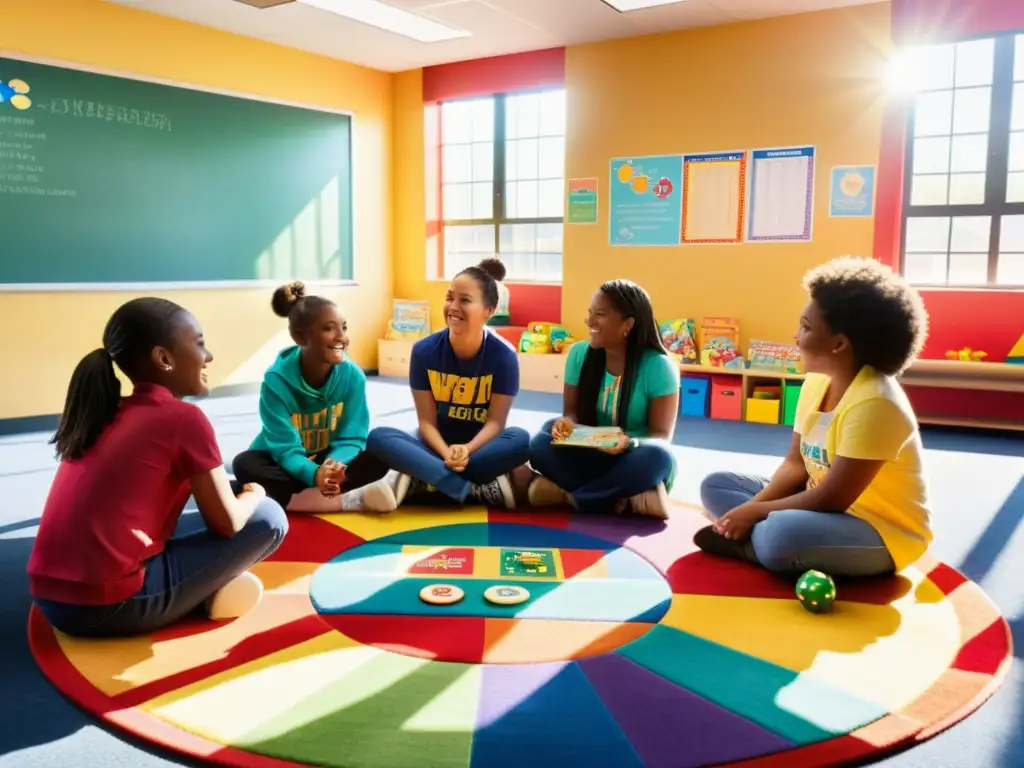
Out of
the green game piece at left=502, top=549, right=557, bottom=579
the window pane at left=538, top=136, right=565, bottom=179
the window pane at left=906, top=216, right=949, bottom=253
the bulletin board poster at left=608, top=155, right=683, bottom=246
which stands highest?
the window pane at left=538, top=136, right=565, bottom=179

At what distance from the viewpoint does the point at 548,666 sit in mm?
1976

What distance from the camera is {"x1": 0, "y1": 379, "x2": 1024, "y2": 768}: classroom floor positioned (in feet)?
5.39

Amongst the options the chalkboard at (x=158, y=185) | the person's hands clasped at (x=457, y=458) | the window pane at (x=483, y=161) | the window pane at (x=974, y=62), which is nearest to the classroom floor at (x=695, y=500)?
the person's hands clasped at (x=457, y=458)

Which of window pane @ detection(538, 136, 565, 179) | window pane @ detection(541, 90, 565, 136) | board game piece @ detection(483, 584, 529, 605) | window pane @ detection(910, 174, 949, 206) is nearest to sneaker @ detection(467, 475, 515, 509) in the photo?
board game piece @ detection(483, 584, 529, 605)

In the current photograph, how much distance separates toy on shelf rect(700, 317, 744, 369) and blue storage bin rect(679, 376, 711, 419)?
15cm

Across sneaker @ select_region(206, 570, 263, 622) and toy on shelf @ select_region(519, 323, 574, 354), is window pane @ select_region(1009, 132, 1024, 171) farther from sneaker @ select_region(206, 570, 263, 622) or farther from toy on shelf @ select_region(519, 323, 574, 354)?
sneaker @ select_region(206, 570, 263, 622)

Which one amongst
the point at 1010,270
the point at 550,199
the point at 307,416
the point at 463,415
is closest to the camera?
the point at 307,416

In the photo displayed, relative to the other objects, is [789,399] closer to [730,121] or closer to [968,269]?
[968,269]

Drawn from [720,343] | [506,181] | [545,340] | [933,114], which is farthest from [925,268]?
[506,181]

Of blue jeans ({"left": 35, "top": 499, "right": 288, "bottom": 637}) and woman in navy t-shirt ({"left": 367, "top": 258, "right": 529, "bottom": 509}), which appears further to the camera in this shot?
woman in navy t-shirt ({"left": 367, "top": 258, "right": 529, "bottom": 509})

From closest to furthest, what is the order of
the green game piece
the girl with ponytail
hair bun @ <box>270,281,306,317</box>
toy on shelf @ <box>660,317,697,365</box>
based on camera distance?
the girl with ponytail
the green game piece
hair bun @ <box>270,281,306,317</box>
toy on shelf @ <box>660,317,697,365</box>

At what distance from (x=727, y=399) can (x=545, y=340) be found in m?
1.66

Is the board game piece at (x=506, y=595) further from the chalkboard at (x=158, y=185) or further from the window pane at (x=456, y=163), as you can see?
the window pane at (x=456, y=163)

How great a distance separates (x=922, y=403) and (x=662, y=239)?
216 cm
